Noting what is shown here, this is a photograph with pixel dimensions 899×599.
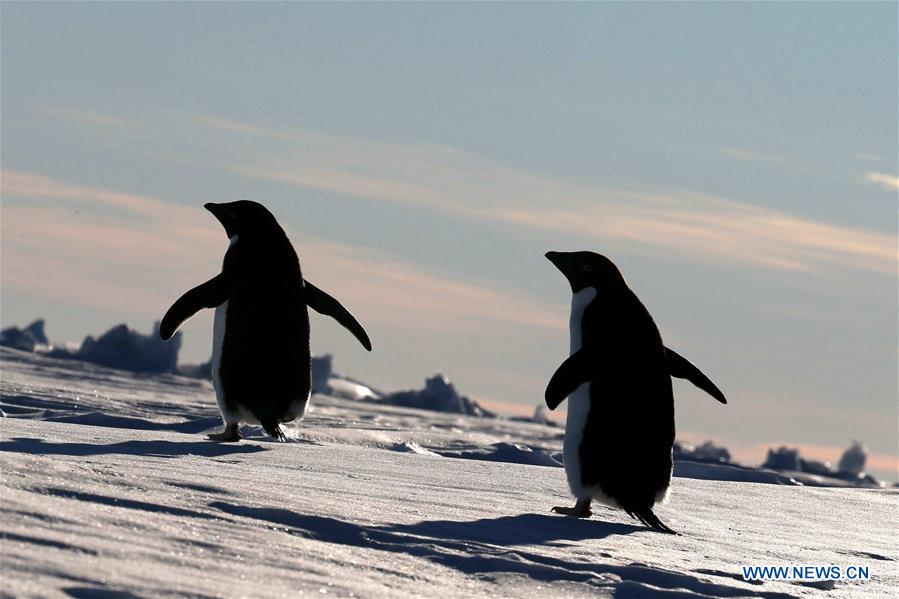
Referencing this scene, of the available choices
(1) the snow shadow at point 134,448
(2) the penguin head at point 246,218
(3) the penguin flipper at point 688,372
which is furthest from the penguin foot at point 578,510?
(2) the penguin head at point 246,218

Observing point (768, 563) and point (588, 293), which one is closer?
point (768, 563)

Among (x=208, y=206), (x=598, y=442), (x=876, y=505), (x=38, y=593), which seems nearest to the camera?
(x=38, y=593)

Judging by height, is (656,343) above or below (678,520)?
above

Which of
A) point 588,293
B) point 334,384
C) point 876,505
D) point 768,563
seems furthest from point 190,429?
point 334,384

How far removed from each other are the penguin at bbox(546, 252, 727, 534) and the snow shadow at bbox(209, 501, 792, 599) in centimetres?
122

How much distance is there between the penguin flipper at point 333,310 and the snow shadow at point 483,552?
12.2 feet

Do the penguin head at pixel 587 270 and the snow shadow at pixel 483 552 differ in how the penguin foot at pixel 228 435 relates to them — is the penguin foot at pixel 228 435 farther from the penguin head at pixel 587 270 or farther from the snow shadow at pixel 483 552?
the snow shadow at pixel 483 552

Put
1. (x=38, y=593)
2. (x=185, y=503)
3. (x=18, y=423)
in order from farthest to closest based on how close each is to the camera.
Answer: (x=18, y=423) → (x=185, y=503) → (x=38, y=593)

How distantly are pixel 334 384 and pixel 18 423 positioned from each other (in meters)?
23.0

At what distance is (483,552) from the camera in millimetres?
4023

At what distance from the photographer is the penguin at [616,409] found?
567 cm

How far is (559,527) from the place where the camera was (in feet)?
16.4

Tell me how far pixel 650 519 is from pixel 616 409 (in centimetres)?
51

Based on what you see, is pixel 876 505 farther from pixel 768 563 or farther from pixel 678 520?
pixel 768 563
